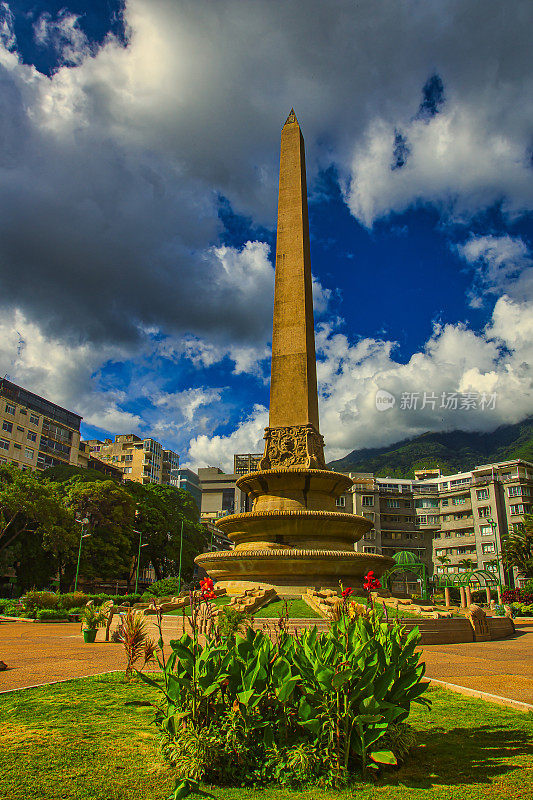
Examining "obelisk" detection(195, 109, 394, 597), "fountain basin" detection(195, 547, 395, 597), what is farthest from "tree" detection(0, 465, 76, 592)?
"fountain basin" detection(195, 547, 395, 597)

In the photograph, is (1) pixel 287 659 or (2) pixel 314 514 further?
(2) pixel 314 514

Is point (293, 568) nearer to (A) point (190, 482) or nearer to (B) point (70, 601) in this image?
(B) point (70, 601)

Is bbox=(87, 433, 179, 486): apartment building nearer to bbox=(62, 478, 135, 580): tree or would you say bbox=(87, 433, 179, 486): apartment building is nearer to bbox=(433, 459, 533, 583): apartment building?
bbox=(62, 478, 135, 580): tree

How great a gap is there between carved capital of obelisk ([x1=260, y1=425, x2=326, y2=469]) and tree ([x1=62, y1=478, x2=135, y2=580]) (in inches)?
1050

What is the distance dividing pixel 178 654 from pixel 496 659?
953cm

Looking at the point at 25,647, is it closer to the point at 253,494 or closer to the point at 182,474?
the point at 253,494

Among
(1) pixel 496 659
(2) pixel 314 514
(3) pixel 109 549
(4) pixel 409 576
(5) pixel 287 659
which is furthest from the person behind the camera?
(4) pixel 409 576

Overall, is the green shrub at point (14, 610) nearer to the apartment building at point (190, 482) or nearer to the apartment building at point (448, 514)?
the apartment building at point (448, 514)

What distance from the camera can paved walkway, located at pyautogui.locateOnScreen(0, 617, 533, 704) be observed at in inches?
326

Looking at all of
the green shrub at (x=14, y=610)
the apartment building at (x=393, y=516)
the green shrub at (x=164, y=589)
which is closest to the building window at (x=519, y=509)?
the apartment building at (x=393, y=516)

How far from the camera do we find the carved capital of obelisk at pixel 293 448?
65.0 feet

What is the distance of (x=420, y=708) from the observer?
6586mm

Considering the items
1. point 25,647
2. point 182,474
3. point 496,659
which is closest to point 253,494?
point 25,647

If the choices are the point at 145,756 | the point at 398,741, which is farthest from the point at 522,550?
the point at 145,756
